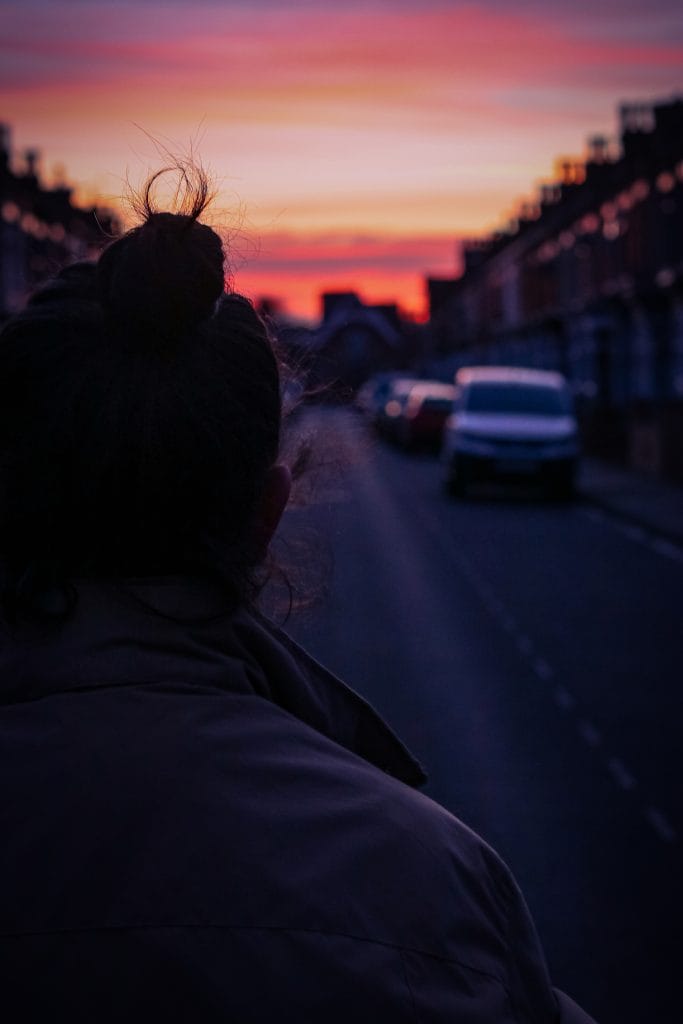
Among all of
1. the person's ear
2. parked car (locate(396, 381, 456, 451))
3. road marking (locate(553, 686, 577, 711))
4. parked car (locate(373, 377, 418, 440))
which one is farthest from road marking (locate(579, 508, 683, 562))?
parked car (locate(373, 377, 418, 440))

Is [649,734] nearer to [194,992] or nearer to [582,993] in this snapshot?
[582,993]

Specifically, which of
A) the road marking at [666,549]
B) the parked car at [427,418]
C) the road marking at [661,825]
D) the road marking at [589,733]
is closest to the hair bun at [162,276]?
the road marking at [661,825]

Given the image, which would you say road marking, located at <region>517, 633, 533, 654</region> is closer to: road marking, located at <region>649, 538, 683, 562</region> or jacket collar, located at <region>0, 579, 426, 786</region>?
road marking, located at <region>649, 538, 683, 562</region>

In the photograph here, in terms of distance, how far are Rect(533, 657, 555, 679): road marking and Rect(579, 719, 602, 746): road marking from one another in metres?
1.38

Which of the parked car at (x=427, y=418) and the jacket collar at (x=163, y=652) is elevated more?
the jacket collar at (x=163, y=652)

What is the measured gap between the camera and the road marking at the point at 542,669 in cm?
931

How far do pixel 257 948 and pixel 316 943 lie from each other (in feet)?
0.14

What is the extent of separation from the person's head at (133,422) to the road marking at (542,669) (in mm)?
8060

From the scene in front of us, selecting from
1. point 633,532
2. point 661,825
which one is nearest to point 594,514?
point 633,532

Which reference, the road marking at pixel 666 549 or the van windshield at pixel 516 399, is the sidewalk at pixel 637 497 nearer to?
the road marking at pixel 666 549

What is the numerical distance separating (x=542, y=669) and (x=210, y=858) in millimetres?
8558

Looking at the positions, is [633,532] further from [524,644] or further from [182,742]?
[182,742]

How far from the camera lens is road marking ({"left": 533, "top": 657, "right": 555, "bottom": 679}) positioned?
367 inches

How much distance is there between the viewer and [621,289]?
35.8 m
